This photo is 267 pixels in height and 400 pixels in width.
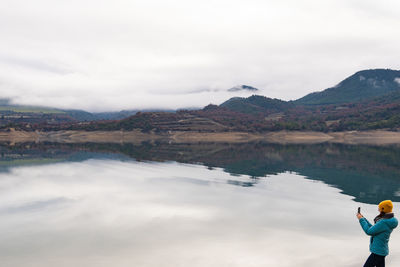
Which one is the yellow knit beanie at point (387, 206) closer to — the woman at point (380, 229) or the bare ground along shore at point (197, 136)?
the woman at point (380, 229)

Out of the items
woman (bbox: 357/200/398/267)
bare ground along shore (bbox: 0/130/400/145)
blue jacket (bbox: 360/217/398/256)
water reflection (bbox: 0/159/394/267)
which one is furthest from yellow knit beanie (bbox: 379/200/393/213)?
bare ground along shore (bbox: 0/130/400/145)

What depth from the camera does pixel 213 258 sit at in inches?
515

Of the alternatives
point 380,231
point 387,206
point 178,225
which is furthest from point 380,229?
point 178,225

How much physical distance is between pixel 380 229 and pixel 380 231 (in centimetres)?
9

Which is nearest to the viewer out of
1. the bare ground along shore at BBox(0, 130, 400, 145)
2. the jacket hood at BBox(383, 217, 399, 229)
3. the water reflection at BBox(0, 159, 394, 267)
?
the jacket hood at BBox(383, 217, 399, 229)

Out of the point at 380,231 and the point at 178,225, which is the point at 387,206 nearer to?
the point at 380,231

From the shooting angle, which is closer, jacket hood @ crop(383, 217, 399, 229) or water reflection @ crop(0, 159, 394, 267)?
jacket hood @ crop(383, 217, 399, 229)

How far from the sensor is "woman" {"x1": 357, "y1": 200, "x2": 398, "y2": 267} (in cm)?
893

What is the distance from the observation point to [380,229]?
29.6ft

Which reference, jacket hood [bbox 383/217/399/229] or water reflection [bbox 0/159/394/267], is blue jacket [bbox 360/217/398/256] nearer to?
jacket hood [bbox 383/217/399/229]

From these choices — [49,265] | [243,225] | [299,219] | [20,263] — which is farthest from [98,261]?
[299,219]

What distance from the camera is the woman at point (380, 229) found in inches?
352

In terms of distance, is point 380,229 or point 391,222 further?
point 380,229

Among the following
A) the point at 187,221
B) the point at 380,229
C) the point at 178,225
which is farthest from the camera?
the point at 187,221
